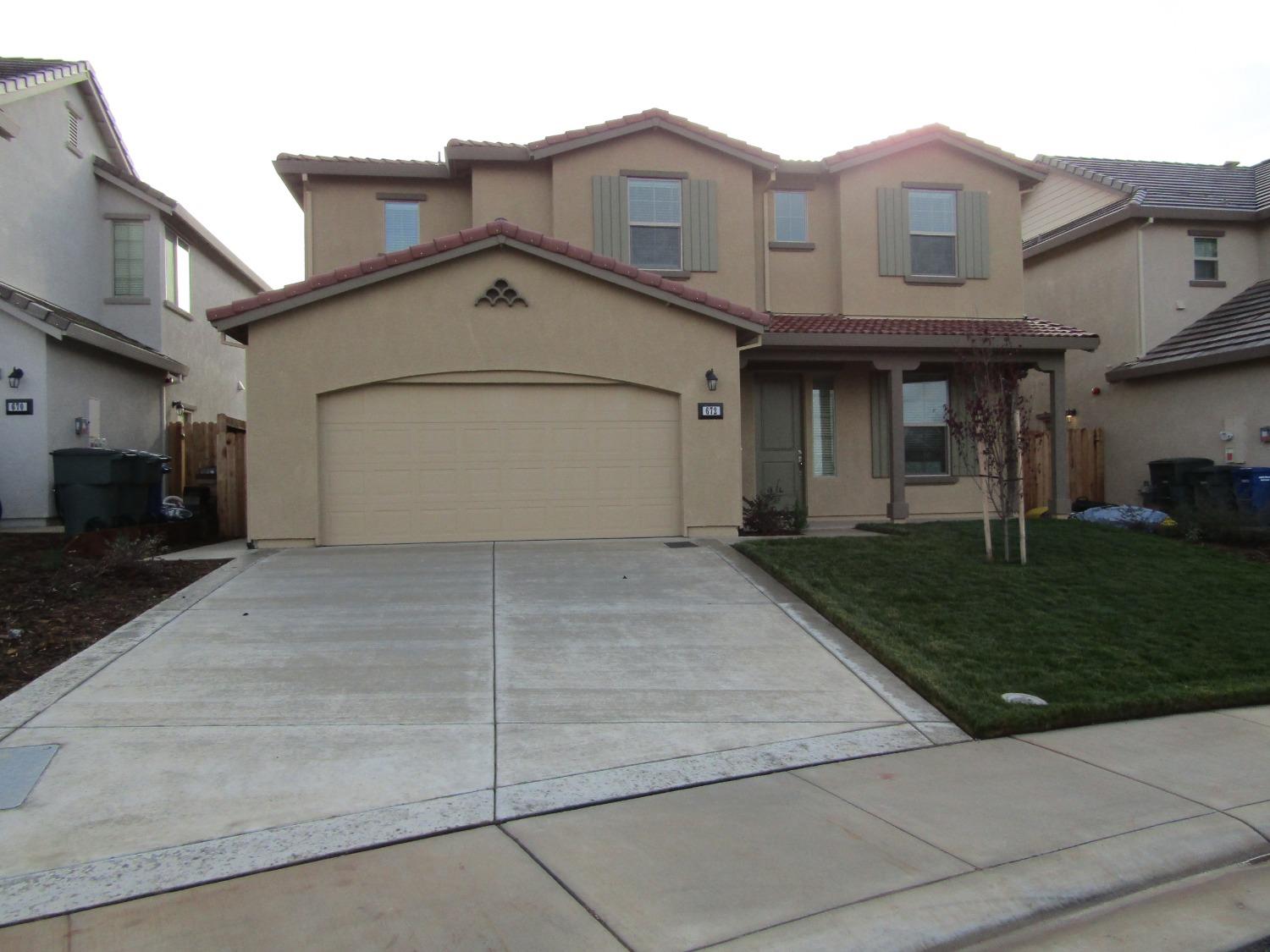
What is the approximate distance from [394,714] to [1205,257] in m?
18.2

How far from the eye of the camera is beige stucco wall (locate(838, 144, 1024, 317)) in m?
15.9

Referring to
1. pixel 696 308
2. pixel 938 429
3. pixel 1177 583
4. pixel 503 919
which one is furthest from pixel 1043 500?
pixel 503 919

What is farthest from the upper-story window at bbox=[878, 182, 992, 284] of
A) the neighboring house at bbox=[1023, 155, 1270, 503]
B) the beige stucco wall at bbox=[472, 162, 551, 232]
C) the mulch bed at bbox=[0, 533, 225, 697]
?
the mulch bed at bbox=[0, 533, 225, 697]

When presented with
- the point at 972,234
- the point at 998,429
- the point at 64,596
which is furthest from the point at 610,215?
the point at 64,596

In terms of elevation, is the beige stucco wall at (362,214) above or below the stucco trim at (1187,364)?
above

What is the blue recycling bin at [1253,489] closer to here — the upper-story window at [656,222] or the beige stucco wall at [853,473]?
the beige stucco wall at [853,473]

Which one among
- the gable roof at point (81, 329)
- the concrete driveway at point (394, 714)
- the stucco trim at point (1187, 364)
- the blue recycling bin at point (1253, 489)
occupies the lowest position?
the concrete driveway at point (394, 714)

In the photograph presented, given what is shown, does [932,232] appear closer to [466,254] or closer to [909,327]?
[909,327]

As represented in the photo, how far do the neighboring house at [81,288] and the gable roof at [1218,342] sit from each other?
604 inches

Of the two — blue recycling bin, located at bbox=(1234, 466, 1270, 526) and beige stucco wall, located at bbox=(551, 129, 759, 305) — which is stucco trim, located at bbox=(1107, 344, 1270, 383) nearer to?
blue recycling bin, located at bbox=(1234, 466, 1270, 526)

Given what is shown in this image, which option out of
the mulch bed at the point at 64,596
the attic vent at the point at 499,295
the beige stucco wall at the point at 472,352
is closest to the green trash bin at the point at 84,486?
the mulch bed at the point at 64,596

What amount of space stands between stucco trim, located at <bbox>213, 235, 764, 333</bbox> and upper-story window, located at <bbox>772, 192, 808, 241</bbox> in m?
3.95

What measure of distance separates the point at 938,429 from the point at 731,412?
5136mm

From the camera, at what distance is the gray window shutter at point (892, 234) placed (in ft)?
52.3
